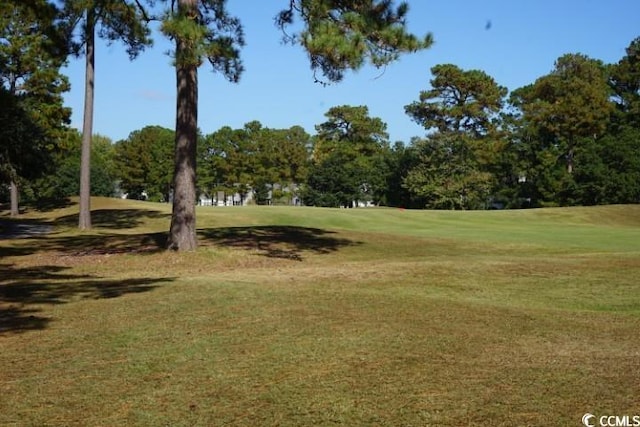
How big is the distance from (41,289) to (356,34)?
8.65 metres

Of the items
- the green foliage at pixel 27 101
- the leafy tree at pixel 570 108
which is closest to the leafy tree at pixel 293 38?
the green foliage at pixel 27 101

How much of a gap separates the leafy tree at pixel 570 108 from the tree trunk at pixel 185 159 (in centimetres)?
5992

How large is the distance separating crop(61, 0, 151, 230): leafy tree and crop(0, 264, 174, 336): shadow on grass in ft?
23.3

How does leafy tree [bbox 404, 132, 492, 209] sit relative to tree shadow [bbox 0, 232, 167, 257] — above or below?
above

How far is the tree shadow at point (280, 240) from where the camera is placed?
19500 millimetres

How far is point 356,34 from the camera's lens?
14.8m

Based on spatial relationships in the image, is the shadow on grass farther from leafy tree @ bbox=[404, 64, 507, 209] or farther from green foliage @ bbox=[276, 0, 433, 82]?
leafy tree @ bbox=[404, 64, 507, 209]

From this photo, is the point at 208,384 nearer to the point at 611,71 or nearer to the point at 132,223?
the point at 132,223

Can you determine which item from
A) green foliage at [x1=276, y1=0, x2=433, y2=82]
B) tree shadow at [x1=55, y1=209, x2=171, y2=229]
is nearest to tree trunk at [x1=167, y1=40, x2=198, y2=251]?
green foliage at [x1=276, y1=0, x2=433, y2=82]

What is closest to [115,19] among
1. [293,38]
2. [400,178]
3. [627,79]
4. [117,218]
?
[293,38]

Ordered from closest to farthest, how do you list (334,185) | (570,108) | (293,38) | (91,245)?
(293,38) → (91,245) → (570,108) → (334,185)

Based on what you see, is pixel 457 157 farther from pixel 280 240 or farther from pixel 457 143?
pixel 280 240

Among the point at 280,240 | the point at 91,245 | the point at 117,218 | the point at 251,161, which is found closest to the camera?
the point at 91,245

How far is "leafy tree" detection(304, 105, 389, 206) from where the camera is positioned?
8912 centimetres
